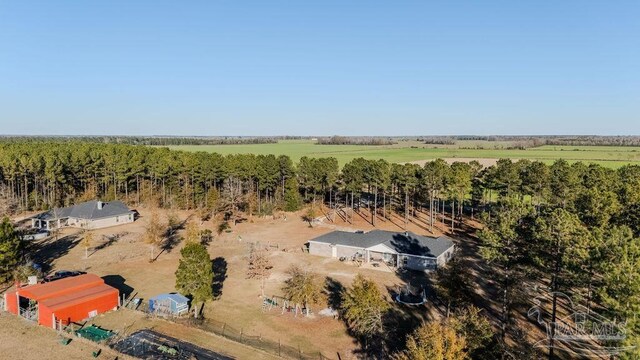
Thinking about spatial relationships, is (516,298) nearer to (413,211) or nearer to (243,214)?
(413,211)

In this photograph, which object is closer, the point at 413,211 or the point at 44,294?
the point at 44,294

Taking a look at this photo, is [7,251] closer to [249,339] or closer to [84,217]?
[249,339]

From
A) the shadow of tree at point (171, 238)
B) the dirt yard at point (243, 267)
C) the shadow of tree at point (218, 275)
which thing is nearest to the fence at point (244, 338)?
the dirt yard at point (243, 267)

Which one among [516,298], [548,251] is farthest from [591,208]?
[548,251]

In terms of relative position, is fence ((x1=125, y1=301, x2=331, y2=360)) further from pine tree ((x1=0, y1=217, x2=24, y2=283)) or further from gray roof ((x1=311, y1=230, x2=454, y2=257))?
gray roof ((x1=311, y1=230, x2=454, y2=257))

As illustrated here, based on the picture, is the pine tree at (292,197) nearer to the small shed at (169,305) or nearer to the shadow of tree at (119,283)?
the shadow of tree at (119,283)

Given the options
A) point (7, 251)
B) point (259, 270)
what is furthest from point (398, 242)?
point (7, 251)

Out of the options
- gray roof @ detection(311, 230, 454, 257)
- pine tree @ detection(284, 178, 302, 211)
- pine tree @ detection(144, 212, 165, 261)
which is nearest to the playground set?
gray roof @ detection(311, 230, 454, 257)
